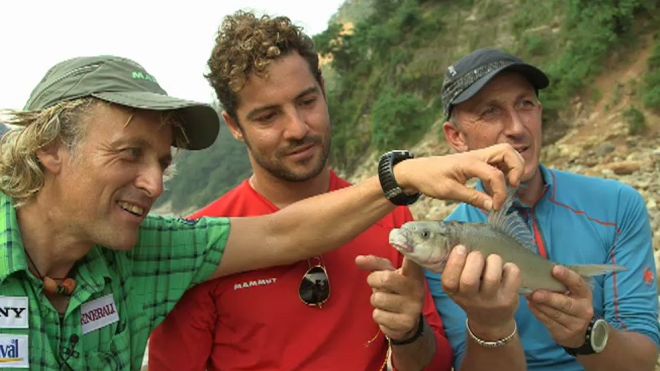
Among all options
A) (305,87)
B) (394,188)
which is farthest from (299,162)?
(394,188)

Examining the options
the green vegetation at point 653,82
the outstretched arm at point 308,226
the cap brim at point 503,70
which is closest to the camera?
A: the outstretched arm at point 308,226

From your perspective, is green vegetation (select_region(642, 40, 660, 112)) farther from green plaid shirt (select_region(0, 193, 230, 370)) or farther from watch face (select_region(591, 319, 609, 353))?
green plaid shirt (select_region(0, 193, 230, 370))

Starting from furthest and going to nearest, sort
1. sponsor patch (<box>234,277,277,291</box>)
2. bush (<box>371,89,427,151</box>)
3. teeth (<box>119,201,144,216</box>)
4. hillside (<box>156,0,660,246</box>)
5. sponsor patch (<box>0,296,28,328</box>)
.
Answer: bush (<box>371,89,427,151</box>), hillside (<box>156,0,660,246</box>), sponsor patch (<box>234,277,277,291</box>), teeth (<box>119,201,144,216</box>), sponsor patch (<box>0,296,28,328</box>)

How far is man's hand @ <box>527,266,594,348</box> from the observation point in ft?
9.27

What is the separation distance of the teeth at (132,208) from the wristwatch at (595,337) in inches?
82.4

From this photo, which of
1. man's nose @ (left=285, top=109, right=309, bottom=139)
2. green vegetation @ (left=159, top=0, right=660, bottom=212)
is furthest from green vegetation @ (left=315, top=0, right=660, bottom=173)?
man's nose @ (left=285, top=109, right=309, bottom=139)

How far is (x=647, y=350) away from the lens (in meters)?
3.20

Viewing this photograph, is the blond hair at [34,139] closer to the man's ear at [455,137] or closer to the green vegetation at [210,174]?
the man's ear at [455,137]

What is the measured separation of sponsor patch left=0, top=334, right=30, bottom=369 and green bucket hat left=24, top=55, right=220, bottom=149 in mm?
946

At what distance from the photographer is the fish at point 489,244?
251cm

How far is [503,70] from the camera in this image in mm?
3678

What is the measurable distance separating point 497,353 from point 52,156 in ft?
6.87

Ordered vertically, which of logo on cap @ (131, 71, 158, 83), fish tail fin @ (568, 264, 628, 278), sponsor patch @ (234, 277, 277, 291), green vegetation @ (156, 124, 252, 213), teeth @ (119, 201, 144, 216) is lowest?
green vegetation @ (156, 124, 252, 213)

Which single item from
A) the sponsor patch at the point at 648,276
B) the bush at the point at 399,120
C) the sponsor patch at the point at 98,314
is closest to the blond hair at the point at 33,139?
the sponsor patch at the point at 98,314
